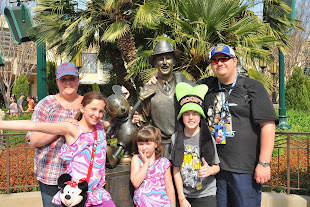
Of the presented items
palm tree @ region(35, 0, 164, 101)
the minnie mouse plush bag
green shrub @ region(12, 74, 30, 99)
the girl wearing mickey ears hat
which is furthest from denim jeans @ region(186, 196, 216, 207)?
green shrub @ region(12, 74, 30, 99)

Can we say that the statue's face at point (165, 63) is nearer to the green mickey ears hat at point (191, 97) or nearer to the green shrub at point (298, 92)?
the green mickey ears hat at point (191, 97)

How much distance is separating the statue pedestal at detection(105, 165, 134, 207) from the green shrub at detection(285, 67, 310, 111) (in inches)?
591

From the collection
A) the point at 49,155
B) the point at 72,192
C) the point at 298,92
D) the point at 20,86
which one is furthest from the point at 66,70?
the point at 20,86

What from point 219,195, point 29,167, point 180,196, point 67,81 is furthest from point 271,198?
point 29,167

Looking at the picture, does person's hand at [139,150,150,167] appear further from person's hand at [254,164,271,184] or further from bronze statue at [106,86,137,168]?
person's hand at [254,164,271,184]

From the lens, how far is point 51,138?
2047 millimetres

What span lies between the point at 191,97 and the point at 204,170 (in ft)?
1.85

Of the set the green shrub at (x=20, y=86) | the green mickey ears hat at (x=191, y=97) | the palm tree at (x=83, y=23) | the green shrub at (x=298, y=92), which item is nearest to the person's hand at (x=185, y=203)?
the green mickey ears hat at (x=191, y=97)

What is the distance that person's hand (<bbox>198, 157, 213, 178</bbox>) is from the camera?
209 cm

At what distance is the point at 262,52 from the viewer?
670cm

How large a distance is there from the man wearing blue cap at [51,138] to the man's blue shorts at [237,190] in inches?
49.4

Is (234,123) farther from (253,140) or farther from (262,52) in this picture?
(262,52)

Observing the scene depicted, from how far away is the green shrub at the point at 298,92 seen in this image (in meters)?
15.2

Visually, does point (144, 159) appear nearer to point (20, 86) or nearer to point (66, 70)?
point (66, 70)
